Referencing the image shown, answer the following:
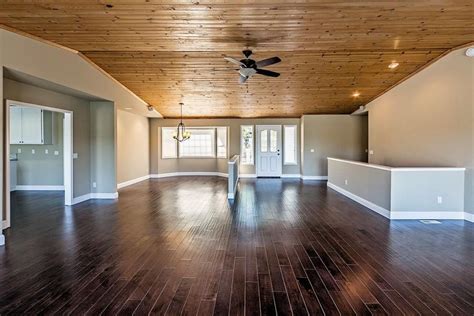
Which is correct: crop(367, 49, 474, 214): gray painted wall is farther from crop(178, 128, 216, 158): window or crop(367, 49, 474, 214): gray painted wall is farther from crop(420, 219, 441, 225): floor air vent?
crop(178, 128, 216, 158): window

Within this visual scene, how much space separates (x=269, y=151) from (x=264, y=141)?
0.44m

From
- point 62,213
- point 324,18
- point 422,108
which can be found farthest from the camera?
point 422,108

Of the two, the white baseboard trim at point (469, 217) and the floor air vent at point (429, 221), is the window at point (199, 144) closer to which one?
the floor air vent at point (429, 221)

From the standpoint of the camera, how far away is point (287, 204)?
20.4 ft

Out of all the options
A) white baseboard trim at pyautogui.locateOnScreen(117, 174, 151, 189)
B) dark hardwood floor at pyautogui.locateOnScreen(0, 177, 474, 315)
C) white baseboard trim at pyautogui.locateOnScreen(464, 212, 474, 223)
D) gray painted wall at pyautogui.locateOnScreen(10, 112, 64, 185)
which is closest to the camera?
dark hardwood floor at pyautogui.locateOnScreen(0, 177, 474, 315)

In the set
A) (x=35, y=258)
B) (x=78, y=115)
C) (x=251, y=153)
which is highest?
(x=78, y=115)

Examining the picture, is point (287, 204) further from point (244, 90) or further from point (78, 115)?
point (78, 115)

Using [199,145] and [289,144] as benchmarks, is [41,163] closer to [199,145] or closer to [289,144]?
[199,145]

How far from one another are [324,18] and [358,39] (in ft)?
3.44

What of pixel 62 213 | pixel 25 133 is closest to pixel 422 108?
pixel 62 213

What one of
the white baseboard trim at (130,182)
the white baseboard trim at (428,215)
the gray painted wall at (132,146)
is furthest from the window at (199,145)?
the white baseboard trim at (428,215)

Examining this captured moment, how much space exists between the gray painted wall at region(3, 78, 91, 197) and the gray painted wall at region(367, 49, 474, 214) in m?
7.41

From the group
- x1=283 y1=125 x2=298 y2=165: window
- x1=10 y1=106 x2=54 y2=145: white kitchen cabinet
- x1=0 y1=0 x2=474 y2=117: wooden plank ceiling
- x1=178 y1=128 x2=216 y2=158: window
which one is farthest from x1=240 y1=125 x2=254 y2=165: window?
x1=10 y1=106 x2=54 y2=145: white kitchen cabinet

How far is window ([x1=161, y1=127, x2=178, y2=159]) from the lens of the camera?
1141cm
